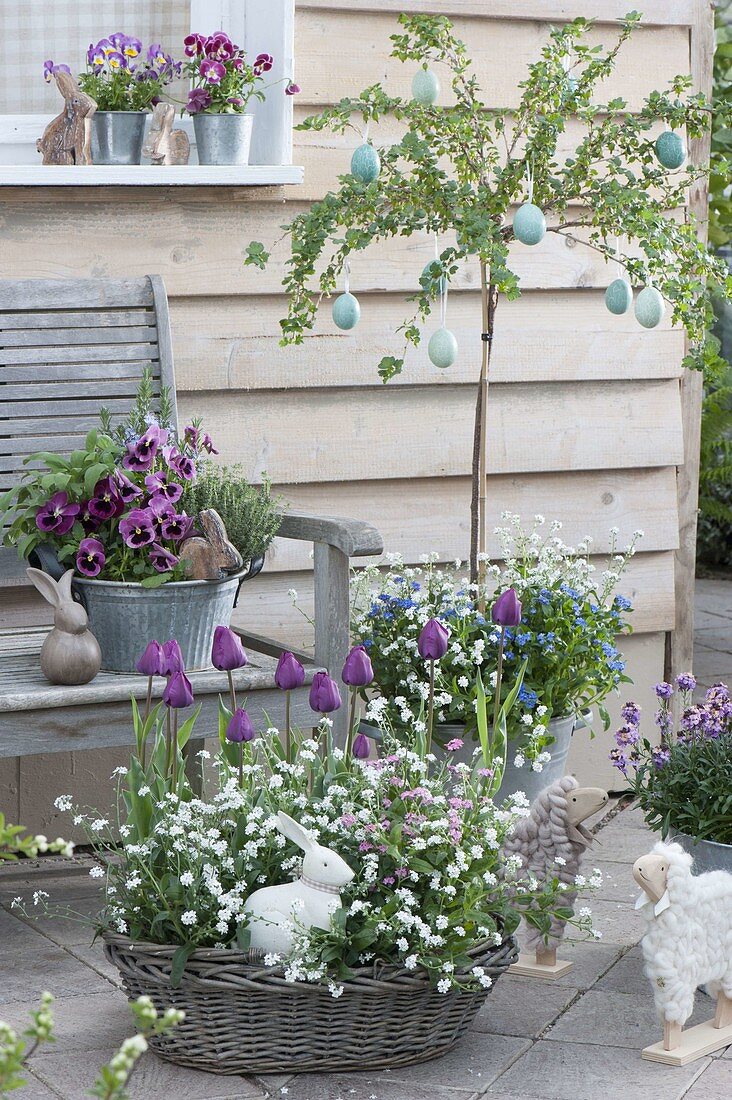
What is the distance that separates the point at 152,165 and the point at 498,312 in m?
0.87

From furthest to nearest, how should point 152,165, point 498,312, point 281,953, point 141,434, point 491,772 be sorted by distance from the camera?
1. point 498,312
2. point 152,165
3. point 141,434
4. point 491,772
5. point 281,953

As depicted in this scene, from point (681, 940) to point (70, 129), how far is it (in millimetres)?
1972

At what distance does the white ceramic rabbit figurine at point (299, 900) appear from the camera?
1.98m

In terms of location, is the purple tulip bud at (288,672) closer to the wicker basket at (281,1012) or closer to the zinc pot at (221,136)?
the wicker basket at (281,1012)

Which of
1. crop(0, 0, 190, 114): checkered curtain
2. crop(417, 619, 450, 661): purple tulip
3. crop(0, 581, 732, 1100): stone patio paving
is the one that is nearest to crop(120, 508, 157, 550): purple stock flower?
crop(417, 619, 450, 661): purple tulip

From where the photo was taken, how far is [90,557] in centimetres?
245

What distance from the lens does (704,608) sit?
637 cm

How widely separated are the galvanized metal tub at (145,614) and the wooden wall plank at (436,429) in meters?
0.73

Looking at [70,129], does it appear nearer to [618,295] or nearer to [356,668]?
[618,295]

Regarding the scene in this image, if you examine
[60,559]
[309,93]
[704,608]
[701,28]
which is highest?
[701,28]

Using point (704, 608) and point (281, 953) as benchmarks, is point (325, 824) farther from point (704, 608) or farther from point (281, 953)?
point (704, 608)

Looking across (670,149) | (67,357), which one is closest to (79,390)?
(67,357)

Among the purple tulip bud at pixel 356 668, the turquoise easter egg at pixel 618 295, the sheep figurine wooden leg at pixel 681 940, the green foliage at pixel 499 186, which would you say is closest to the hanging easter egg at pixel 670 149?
the green foliage at pixel 499 186

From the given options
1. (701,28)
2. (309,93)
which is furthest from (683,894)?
(701,28)
